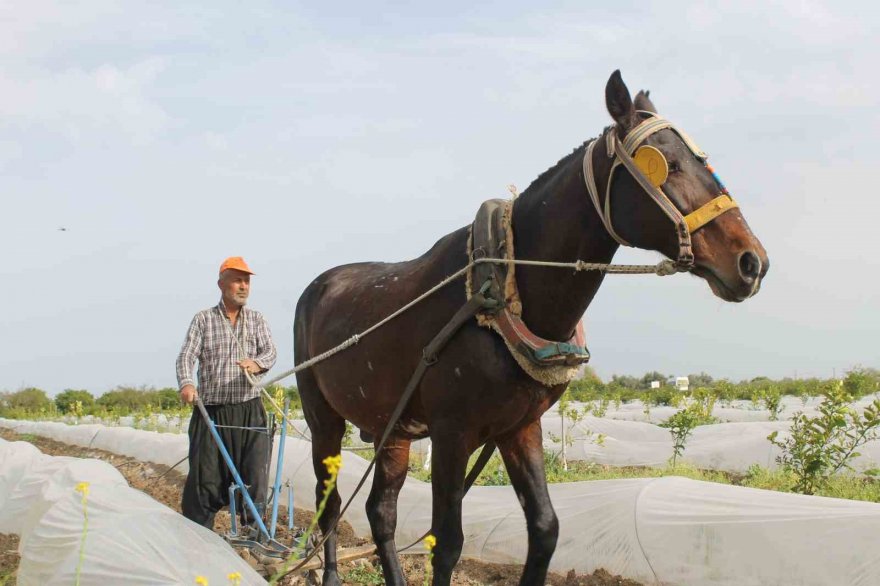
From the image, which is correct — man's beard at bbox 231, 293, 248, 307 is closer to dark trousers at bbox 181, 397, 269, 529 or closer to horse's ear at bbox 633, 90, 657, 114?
dark trousers at bbox 181, 397, 269, 529

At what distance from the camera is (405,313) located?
4008 millimetres

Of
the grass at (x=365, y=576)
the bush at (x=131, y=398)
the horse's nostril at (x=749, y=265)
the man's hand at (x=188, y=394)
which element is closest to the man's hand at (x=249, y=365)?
the man's hand at (x=188, y=394)

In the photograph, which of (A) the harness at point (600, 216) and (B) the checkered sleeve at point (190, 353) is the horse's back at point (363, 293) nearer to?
(A) the harness at point (600, 216)

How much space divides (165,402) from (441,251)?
93.4 ft

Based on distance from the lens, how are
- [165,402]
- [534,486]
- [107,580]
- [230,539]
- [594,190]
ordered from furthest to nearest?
[165,402], [230,539], [534,486], [107,580], [594,190]

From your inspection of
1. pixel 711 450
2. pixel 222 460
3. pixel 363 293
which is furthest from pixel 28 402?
pixel 363 293

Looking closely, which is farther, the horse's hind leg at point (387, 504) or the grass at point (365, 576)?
the grass at point (365, 576)

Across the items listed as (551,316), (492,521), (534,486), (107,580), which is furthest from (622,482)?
(107,580)

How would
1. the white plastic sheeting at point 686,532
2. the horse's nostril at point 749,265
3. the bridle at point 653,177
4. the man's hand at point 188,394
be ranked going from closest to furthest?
the horse's nostril at point 749,265
the bridle at point 653,177
the white plastic sheeting at point 686,532
the man's hand at point 188,394

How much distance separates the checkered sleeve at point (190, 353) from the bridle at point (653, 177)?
316 cm

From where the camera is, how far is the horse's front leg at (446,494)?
3.56 metres

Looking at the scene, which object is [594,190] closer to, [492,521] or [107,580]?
[107,580]

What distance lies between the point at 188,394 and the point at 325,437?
2.75 ft

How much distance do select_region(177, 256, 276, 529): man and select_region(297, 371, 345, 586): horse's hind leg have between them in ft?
1.87
